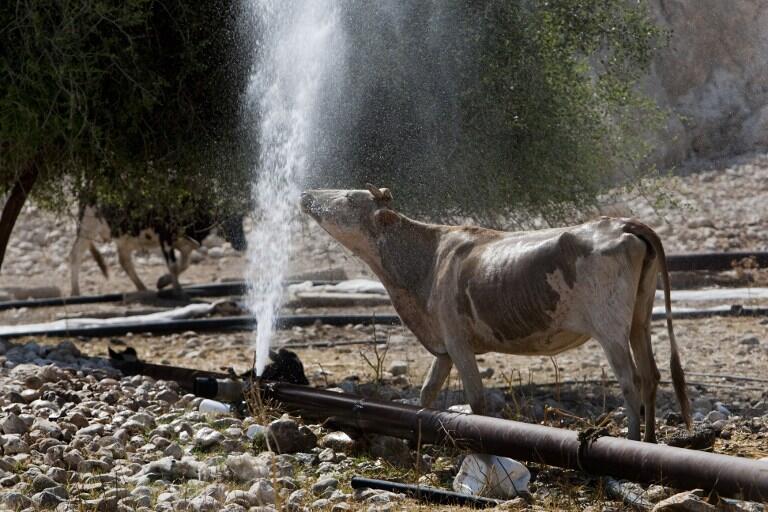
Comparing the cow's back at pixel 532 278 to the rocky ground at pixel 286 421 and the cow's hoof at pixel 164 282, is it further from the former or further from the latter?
the cow's hoof at pixel 164 282

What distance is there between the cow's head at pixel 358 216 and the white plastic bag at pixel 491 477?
5.55ft

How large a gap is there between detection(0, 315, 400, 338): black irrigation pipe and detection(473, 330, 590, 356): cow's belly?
7218mm

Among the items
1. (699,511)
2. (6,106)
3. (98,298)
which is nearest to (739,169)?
(98,298)

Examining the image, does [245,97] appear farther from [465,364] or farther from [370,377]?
[465,364]

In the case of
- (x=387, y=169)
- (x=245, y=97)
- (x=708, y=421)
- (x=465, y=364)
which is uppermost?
(x=245, y=97)

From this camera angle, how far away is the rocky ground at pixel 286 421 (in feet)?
18.0

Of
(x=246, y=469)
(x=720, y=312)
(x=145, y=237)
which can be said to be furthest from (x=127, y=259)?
(x=246, y=469)

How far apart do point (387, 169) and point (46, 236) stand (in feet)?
63.7

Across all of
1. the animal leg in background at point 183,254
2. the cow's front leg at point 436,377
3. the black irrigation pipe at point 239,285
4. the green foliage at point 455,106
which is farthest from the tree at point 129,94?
the animal leg in background at point 183,254

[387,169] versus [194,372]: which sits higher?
[387,169]

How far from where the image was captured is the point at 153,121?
1078cm

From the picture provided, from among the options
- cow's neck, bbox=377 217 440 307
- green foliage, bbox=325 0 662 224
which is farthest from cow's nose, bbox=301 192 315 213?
green foliage, bbox=325 0 662 224

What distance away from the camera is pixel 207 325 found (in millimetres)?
14336

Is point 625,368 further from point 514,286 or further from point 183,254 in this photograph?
point 183,254
